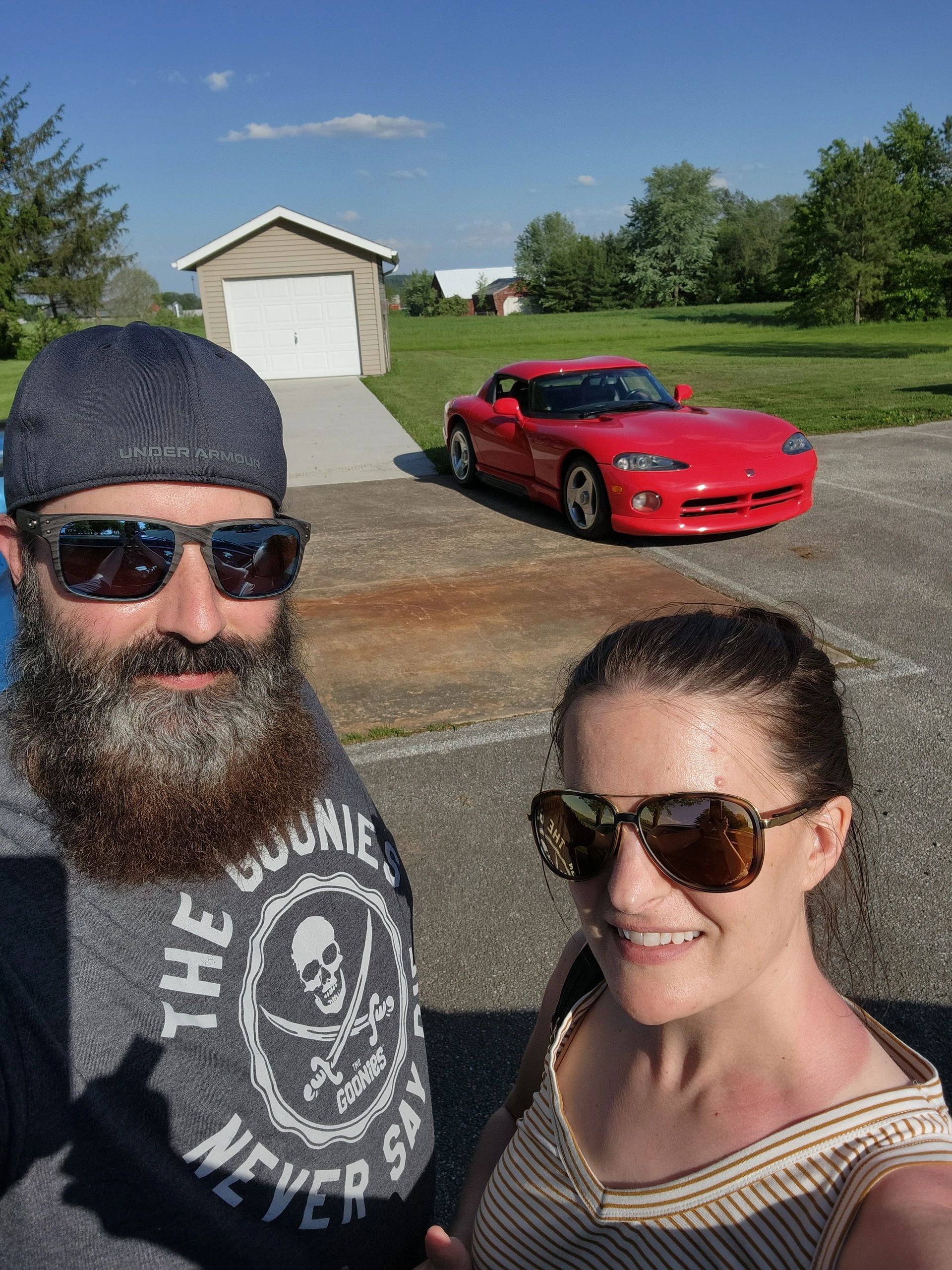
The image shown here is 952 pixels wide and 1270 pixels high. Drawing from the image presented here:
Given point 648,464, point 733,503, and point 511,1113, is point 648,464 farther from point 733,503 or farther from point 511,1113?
point 511,1113

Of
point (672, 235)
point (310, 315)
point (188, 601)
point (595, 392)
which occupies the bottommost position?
point (595, 392)

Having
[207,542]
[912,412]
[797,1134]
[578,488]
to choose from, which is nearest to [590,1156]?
[797,1134]

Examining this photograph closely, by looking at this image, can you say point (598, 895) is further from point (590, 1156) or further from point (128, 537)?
point (128, 537)

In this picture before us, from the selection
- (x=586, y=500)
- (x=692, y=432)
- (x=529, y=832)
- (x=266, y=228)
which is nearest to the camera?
(x=529, y=832)

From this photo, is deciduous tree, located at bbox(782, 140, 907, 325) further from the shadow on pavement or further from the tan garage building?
the shadow on pavement

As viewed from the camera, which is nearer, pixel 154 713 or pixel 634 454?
pixel 154 713

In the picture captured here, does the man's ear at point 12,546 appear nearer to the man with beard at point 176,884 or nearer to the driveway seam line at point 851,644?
the man with beard at point 176,884

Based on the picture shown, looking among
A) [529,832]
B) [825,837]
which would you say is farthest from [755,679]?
[529,832]

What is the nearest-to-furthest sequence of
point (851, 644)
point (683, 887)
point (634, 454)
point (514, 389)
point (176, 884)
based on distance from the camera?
point (683, 887) < point (176, 884) < point (851, 644) < point (634, 454) < point (514, 389)

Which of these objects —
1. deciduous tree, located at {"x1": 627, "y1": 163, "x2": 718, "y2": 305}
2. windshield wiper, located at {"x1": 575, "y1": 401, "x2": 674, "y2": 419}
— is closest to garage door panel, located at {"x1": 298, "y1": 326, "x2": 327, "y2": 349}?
windshield wiper, located at {"x1": 575, "y1": 401, "x2": 674, "y2": 419}

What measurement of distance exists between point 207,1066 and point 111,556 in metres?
0.76

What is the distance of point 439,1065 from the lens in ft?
8.58

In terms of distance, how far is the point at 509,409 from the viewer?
30.1 feet

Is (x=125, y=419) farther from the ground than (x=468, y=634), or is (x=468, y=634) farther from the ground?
(x=125, y=419)
